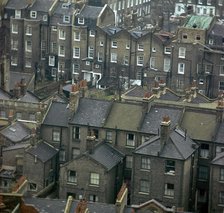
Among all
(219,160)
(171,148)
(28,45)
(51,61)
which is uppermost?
(28,45)

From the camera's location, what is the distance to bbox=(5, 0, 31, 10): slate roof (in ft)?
383

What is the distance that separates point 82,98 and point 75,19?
38674 mm

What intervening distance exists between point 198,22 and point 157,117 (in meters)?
40.7

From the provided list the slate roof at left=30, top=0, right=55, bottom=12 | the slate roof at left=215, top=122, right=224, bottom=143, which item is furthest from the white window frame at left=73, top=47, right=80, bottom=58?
the slate roof at left=215, top=122, right=224, bottom=143

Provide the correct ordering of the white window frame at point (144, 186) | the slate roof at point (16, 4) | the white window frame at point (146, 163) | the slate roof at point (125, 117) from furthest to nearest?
the slate roof at point (16, 4), the slate roof at point (125, 117), the white window frame at point (144, 186), the white window frame at point (146, 163)

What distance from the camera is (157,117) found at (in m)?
73.4

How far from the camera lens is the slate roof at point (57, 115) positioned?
76062 mm

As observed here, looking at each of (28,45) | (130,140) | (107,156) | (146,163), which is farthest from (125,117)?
(28,45)

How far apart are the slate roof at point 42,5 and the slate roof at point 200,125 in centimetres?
4734

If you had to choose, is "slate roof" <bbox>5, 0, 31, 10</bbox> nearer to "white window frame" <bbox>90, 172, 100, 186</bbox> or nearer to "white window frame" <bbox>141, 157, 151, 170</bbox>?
"white window frame" <bbox>90, 172, 100, 186</bbox>

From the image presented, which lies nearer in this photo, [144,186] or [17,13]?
[144,186]

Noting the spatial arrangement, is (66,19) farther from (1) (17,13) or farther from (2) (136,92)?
(2) (136,92)

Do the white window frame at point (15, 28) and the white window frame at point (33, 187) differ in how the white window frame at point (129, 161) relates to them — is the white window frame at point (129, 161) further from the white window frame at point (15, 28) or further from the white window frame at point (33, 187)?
the white window frame at point (15, 28)

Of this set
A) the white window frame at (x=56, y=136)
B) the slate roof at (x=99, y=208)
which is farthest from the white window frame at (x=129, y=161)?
the slate roof at (x=99, y=208)
